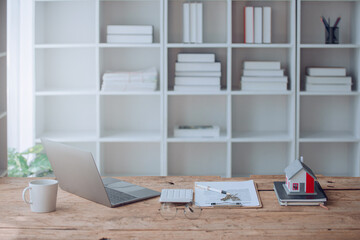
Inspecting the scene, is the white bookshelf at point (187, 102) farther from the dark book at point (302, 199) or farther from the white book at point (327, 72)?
the dark book at point (302, 199)

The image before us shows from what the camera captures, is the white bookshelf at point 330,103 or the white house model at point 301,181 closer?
the white house model at point 301,181

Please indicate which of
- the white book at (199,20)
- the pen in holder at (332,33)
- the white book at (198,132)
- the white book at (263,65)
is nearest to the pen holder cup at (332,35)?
the pen in holder at (332,33)

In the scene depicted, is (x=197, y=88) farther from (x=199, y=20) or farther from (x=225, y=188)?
(x=225, y=188)

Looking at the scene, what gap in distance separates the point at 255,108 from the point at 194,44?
804 millimetres

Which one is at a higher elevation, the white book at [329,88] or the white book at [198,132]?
the white book at [329,88]

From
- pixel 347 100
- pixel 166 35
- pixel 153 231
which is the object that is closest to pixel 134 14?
pixel 166 35

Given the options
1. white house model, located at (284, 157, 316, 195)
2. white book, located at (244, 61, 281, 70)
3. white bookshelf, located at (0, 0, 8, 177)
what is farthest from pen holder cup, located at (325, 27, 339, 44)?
white bookshelf, located at (0, 0, 8, 177)

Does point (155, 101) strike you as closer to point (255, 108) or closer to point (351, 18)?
point (255, 108)

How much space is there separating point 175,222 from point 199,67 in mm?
2304

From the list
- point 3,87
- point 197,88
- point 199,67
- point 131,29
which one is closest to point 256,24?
point 199,67

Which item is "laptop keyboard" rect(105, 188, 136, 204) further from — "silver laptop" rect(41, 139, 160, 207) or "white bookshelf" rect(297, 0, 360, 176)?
"white bookshelf" rect(297, 0, 360, 176)

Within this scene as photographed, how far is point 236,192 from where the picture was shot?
6.45 ft

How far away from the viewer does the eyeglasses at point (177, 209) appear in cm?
172

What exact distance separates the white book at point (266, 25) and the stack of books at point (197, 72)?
407 millimetres
